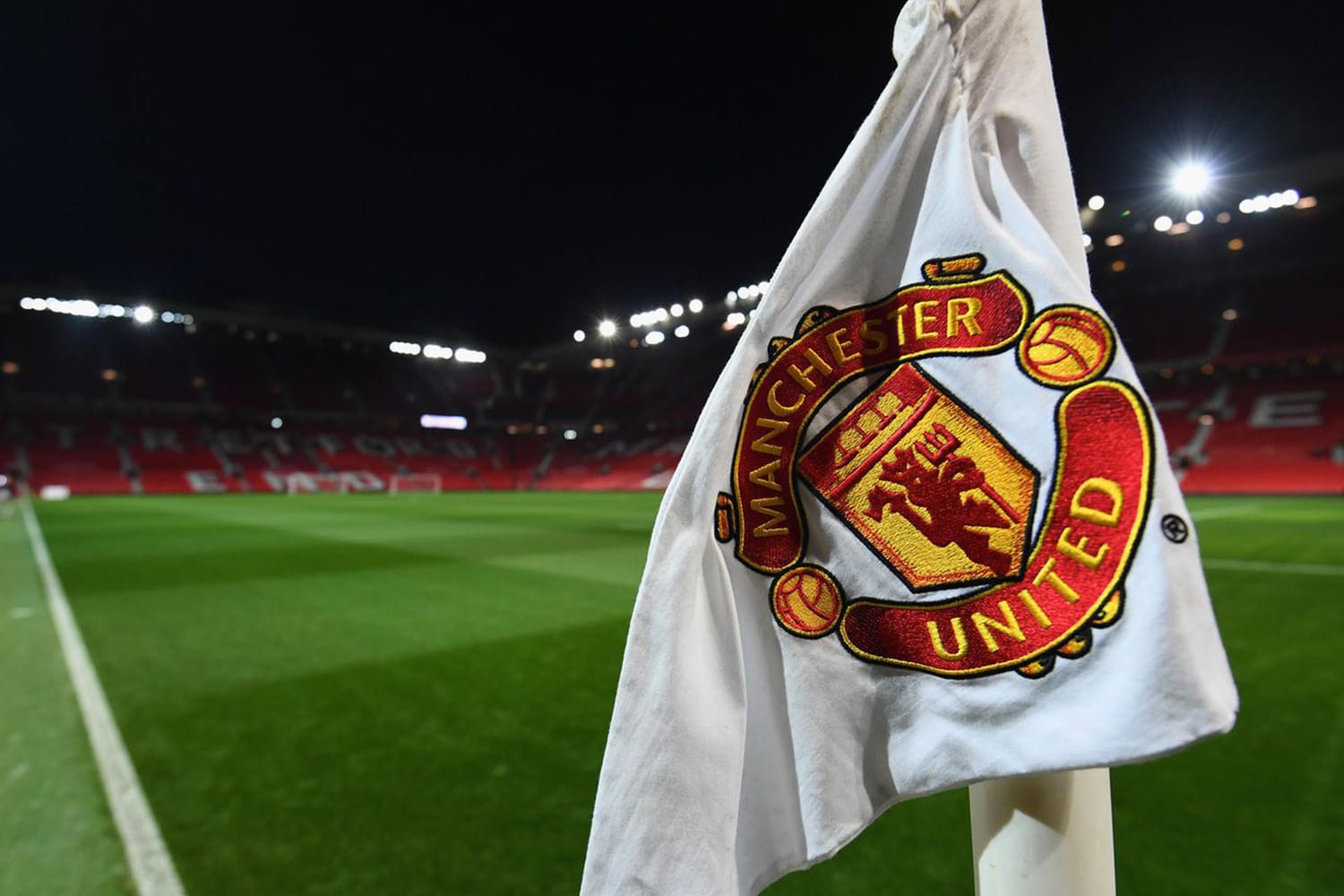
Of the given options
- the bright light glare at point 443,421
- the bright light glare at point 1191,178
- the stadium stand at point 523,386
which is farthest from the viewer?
the bright light glare at point 443,421

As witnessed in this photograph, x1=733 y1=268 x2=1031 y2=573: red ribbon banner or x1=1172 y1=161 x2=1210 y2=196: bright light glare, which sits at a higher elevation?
x1=1172 y1=161 x2=1210 y2=196: bright light glare

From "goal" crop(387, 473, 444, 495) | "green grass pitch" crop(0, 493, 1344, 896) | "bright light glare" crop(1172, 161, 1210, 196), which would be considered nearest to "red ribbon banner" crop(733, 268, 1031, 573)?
"green grass pitch" crop(0, 493, 1344, 896)

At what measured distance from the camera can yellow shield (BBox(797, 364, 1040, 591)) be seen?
0.68 metres

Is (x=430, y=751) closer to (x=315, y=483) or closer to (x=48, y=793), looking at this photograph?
(x=48, y=793)

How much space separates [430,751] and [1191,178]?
2845 centimetres

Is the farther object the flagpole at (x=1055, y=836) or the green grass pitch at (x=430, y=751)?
the green grass pitch at (x=430, y=751)

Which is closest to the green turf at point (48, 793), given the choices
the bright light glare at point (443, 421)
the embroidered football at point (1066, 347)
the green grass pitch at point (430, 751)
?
the green grass pitch at point (430, 751)

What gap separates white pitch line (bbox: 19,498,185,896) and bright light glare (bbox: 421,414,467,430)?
1868 inches

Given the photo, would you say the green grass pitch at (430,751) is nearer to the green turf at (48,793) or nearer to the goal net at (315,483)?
the green turf at (48,793)

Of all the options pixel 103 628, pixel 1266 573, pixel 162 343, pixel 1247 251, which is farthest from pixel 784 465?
pixel 162 343

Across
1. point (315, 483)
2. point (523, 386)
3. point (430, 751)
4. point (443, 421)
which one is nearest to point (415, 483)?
point (315, 483)

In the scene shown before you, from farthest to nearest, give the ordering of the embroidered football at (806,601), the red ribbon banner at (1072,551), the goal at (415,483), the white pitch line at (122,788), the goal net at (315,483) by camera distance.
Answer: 1. the goal at (415,483)
2. the goal net at (315,483)
3. the white pitch line at (122,788)
4. the embroidered football at (806,601)
5. the red ribbon banner at (1072,551)

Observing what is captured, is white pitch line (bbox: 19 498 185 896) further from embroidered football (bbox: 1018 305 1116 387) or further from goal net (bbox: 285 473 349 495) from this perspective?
goal net (bbox: 285 473 349 495)

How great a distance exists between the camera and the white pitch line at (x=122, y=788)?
7.01 feet
